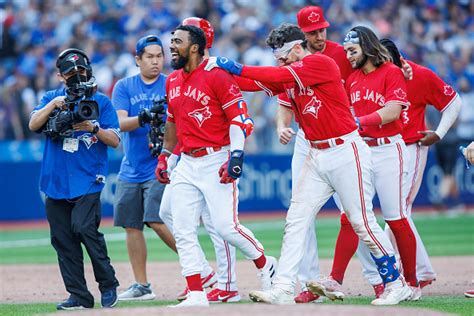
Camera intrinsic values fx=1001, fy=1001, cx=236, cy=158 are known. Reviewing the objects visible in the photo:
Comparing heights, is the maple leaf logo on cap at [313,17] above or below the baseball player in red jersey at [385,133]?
above

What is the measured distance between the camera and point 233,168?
8125mm

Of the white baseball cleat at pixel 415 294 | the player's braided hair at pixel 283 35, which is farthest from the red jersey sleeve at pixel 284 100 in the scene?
the white baseball cleat at pixel 415 294

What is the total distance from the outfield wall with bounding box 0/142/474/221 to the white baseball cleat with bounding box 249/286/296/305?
11.3 m

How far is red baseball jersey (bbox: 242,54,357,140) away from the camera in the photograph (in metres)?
8.17

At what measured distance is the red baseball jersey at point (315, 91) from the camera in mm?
8172

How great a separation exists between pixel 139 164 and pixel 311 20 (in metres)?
2.34

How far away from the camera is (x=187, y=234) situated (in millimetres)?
8312

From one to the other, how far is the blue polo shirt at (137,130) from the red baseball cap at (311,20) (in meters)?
Answer: 1.76

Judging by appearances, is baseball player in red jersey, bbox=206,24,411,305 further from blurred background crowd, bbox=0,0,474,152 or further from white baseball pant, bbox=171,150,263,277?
blurred background crowd, bbox=0,0,474,152

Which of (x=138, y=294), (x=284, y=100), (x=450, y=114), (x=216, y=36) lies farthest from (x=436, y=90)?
(x=216, y=36)

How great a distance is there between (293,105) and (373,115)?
0.69 metres

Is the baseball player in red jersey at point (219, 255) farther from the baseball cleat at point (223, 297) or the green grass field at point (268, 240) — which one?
the green grass field at point (268, 240)

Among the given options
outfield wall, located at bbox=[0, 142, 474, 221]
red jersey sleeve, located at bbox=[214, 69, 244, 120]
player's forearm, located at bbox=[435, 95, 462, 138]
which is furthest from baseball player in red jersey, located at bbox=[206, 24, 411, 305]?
outfield wall, located at bbox=[0, 142, 474, 221]

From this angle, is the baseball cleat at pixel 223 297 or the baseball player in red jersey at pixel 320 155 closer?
the baseball player in red jersey at pixel 320 155
